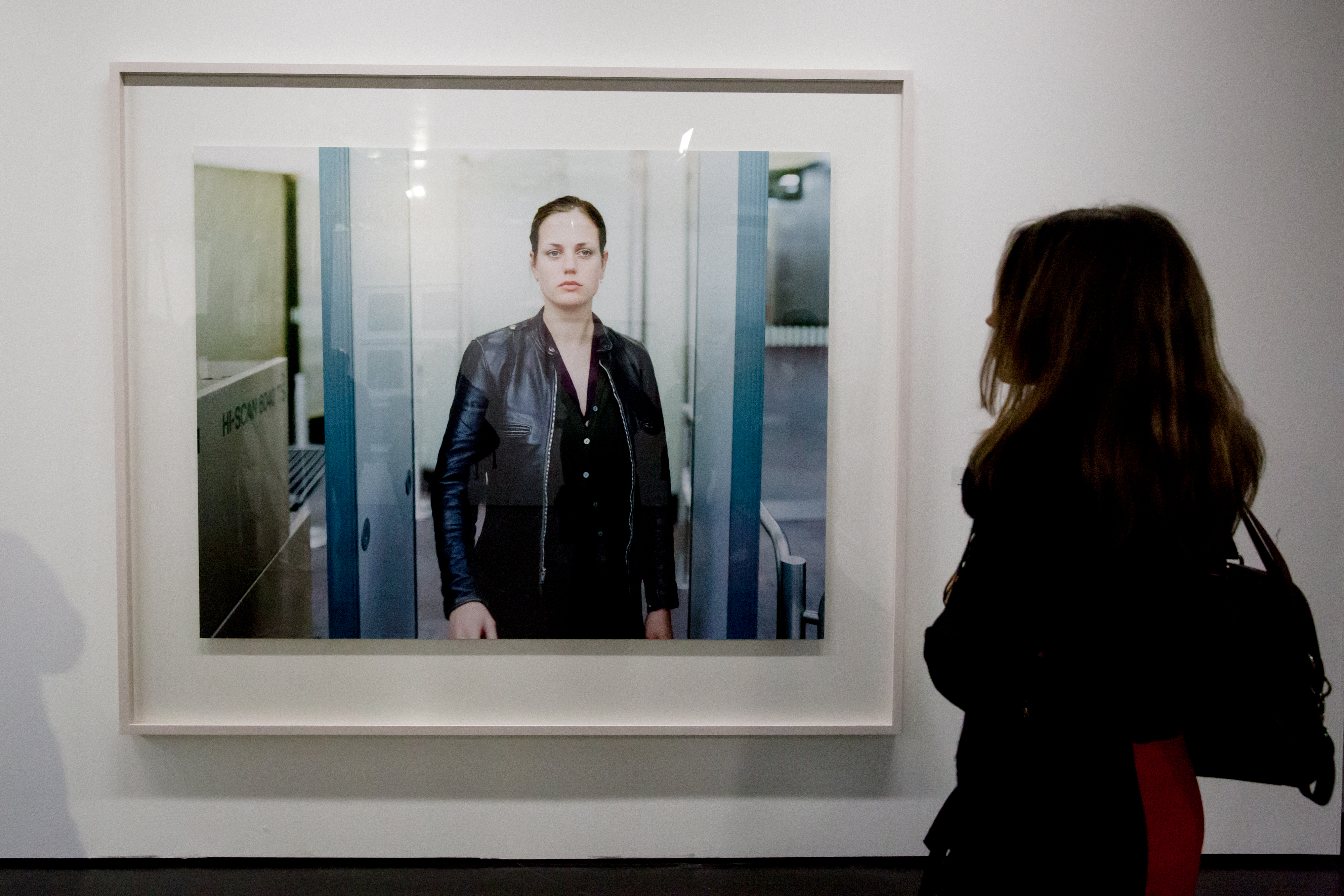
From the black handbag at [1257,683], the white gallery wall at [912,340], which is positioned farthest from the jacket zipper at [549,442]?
the black handbag at [1257,683]

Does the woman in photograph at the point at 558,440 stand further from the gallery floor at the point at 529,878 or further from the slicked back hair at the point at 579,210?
the gallery floor at the point at 529,878

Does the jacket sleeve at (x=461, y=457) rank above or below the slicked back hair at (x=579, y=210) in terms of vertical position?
below

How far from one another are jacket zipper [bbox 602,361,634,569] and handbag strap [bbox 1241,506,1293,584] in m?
1.15

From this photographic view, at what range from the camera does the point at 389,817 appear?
85.0 inches

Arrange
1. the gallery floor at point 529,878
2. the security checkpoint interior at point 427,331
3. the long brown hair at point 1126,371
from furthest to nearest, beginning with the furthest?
1. the gallery floor at point 529,878
2. the security checkpoint interior at point 427,331
3. the long brown hair at point 1126,371

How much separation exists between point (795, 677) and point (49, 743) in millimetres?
1758

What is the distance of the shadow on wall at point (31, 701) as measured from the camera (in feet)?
6.86

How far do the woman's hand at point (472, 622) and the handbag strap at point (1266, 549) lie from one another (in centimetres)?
118

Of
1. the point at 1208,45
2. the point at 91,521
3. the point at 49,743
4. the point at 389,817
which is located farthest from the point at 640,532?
the point at 1208,45

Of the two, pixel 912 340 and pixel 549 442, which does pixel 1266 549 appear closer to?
pixel 912 340

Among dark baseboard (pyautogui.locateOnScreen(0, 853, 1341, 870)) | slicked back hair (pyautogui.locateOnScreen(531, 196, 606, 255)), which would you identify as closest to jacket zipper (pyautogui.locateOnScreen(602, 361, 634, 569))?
slicked back hair (pyautogui.locateOnScreen(531, 196, 606, 255))

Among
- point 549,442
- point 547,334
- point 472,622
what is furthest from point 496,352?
point 472,622

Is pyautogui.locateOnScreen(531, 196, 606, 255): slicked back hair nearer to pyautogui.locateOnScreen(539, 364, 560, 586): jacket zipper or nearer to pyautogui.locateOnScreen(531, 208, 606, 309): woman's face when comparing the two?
pyautogui.locateOnScreen(531, 208, 606, 309): woman's face

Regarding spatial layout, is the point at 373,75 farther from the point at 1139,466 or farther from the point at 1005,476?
the point at 1139,466
